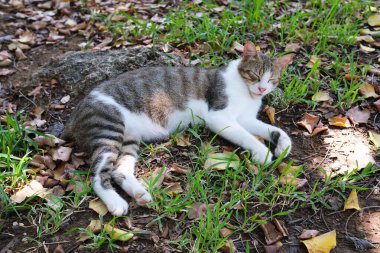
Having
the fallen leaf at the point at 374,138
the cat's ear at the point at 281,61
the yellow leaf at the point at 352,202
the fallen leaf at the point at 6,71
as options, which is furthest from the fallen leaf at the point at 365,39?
the fallen leaf at the point at 6,71

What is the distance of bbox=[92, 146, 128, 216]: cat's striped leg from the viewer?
237 cm

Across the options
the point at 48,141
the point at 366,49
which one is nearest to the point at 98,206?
the point at 48,141

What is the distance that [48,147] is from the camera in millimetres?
2902

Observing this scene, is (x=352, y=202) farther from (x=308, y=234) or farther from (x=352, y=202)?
(x=308, y=234)

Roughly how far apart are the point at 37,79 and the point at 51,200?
5.29ft

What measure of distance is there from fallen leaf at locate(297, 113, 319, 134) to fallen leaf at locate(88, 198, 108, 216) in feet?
5.37

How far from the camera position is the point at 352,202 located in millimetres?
2453

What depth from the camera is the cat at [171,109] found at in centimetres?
275

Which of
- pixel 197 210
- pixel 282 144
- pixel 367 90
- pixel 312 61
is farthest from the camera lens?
pixel 312 61

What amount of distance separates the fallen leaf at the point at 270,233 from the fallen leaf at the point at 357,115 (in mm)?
1276

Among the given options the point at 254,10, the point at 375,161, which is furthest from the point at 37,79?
the point at 375,161

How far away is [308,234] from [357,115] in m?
1.32

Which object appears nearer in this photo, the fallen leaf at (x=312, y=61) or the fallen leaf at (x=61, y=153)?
the fallen leaf at (x=61, y=153)

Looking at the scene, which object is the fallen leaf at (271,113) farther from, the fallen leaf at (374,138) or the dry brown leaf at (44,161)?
the dry brown leaf at (44,161)
